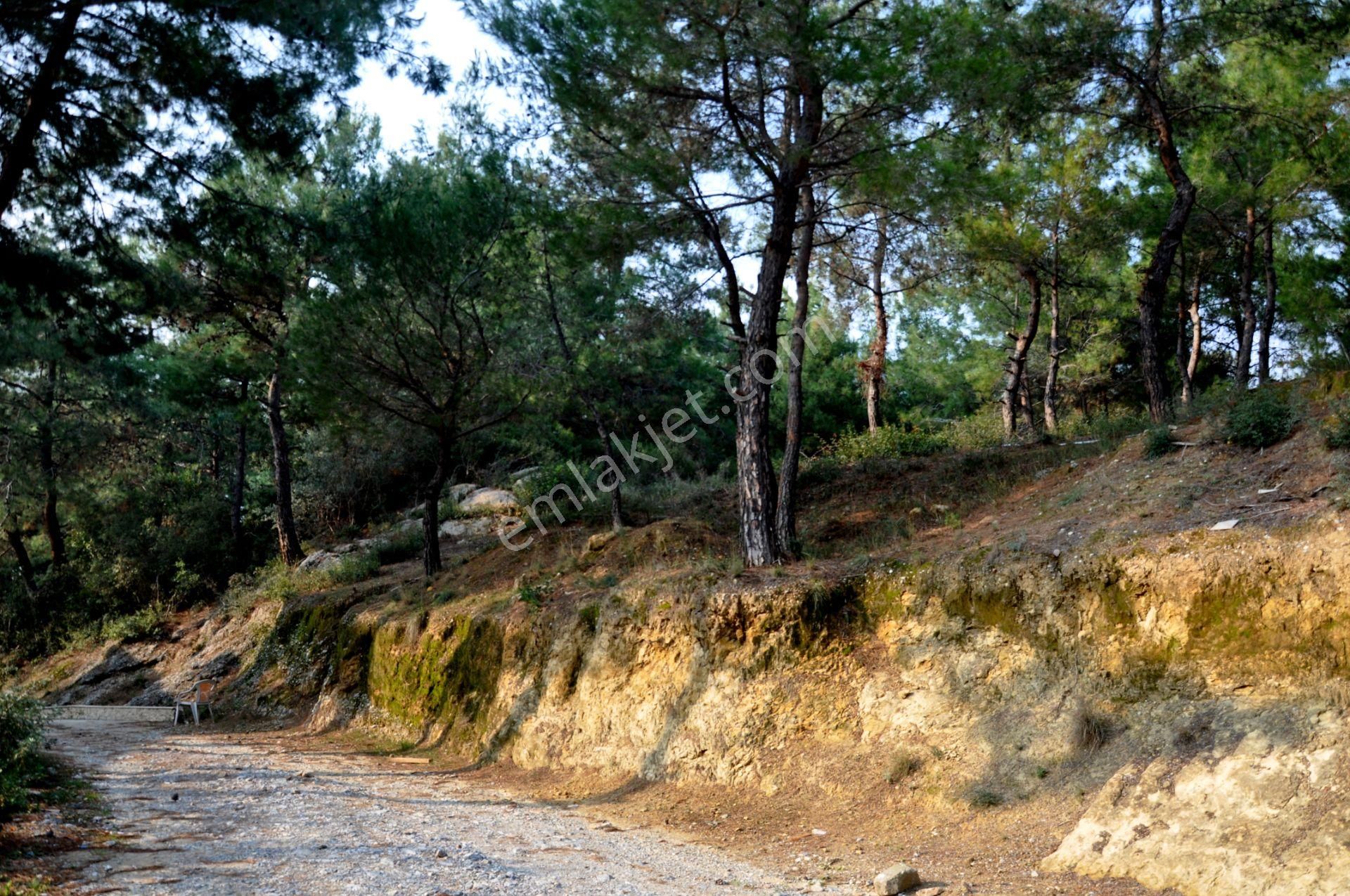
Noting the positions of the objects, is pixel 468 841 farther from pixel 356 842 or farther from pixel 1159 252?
pixel 1159 252

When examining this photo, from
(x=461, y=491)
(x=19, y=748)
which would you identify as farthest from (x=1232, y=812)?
(x=461, y=491)

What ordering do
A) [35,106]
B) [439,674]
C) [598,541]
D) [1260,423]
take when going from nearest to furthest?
1. [35,106]
2. [1260,423]
3. [439,674]
4. [598,541]

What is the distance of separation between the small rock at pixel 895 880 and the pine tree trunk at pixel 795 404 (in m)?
5.01

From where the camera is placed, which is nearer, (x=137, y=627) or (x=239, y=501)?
(x=137, y=627)

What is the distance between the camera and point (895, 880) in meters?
5.78

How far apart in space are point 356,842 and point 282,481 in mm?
15443

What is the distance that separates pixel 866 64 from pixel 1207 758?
7.05m

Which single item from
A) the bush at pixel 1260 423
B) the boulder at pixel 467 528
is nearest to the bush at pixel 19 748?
the boulder at pixel 467 528

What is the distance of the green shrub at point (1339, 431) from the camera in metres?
7.80

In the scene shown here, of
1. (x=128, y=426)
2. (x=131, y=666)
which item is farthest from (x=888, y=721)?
(x=128, y=426)

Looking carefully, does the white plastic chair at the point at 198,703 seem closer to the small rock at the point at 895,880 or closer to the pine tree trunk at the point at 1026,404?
the small rock at the point at 895,880

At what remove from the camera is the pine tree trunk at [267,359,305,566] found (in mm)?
19969

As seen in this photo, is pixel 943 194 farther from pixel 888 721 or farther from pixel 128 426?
pixel 128 426

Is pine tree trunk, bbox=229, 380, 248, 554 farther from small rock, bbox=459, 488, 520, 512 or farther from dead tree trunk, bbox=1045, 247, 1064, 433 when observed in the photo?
dead tree trunk, bbox=1045, 247, 1064, 433
